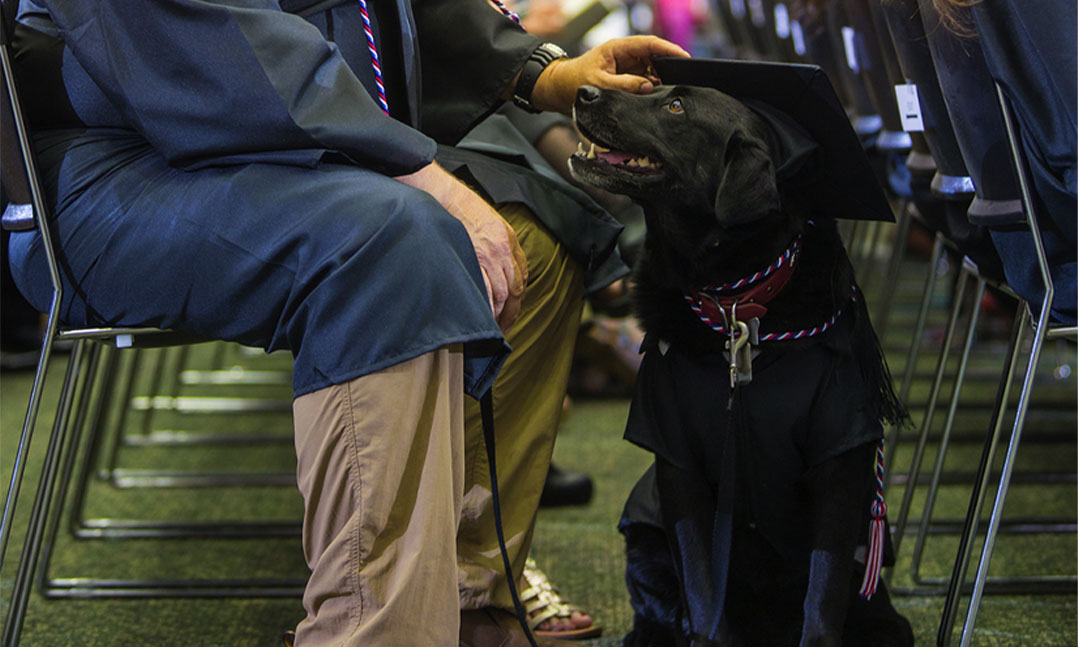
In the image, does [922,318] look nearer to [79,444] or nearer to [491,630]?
[491,630]

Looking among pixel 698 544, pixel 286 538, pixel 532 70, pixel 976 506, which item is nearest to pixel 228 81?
pixel 532 70

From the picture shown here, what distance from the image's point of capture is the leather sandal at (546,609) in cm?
163

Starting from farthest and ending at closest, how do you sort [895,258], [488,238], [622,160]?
[895,258]
[622,160]
[488,238]

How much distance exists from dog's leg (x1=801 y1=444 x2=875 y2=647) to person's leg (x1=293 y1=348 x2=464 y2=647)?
0.48 m

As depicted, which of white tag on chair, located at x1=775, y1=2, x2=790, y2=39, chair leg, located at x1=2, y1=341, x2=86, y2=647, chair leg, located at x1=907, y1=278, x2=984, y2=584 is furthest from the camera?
white tag on chair, located at x1=775, y1=2, x2=790, y2=39

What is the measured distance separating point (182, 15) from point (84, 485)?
1.26 metres

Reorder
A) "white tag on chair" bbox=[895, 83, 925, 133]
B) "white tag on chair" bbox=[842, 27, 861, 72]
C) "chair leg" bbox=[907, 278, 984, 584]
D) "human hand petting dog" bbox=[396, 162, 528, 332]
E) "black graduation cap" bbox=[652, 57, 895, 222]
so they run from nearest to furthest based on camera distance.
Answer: "human hand petting dog" bbox=[396, 162, 528, 332], "black graduation cap" bbox=[652, 57, 895, 222], "white tag on chair" bbox=[895, 83, 925, 133], "chair leg" bbox=[907, 278, 984, 584], "white tag on chair" bbox=[842, 27, 861, 72]

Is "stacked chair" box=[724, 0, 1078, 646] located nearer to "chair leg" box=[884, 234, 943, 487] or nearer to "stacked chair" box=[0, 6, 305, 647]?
"chair leg" box=[884, 234, 943, 487]

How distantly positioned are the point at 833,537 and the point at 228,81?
873 mm

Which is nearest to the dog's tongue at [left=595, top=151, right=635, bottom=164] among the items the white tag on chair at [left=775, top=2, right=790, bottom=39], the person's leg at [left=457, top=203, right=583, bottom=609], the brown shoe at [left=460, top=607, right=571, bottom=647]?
the person's leg at [left=457, top=203, right=583, bottom=609]

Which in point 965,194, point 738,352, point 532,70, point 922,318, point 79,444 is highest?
point 532,70

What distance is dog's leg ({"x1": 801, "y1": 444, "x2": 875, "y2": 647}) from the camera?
1.37m

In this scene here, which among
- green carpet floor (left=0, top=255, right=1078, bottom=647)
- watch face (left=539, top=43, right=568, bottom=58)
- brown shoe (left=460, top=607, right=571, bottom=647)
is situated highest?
watch face (left=539, top=43, right=568, bottom=58)

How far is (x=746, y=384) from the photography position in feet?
4.66
